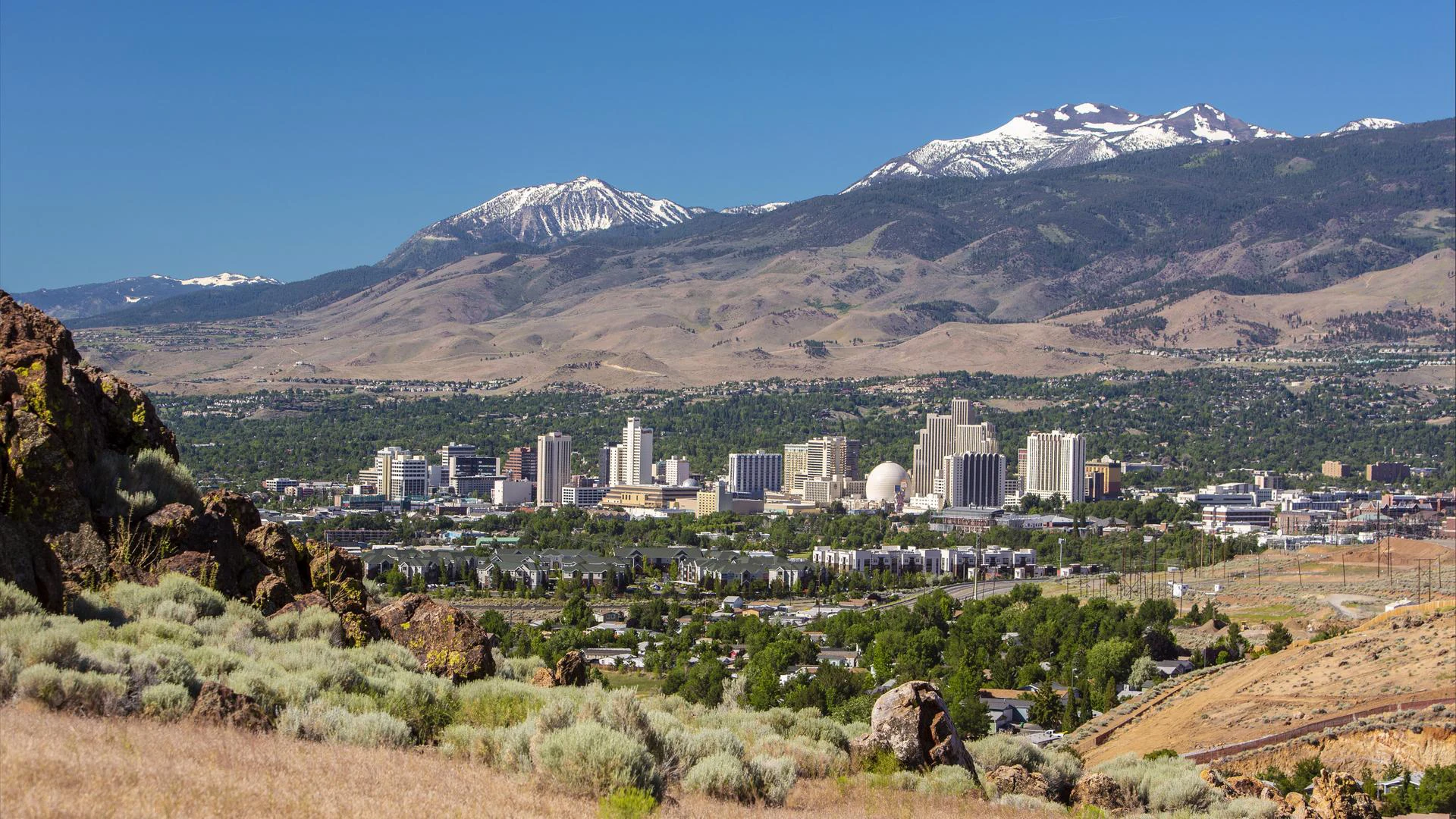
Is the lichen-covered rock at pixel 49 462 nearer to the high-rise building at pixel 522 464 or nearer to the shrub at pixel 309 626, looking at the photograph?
the shrub at pixel 309 626

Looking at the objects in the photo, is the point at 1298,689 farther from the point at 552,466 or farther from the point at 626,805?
the point at 552,466

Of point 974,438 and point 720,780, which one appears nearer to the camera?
point 720,780

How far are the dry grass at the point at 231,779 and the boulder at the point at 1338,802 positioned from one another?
5.69m

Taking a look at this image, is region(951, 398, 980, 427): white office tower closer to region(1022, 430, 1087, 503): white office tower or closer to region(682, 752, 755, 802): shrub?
region(1022, 430, 1087, 503): white office tower

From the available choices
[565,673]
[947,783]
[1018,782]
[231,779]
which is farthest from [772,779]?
[565,673]

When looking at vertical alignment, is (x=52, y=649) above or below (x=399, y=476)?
above

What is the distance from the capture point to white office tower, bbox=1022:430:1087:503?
5438 inches

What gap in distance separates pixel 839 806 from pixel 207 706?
4259 millimetres

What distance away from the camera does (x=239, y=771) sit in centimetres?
962

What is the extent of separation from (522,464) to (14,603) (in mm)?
A: 141293

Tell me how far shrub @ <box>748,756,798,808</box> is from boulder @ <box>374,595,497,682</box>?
10.2 ft

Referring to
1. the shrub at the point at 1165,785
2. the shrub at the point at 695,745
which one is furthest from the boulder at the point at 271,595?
the shrub at the point at 1165,785

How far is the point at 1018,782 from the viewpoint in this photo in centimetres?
1471

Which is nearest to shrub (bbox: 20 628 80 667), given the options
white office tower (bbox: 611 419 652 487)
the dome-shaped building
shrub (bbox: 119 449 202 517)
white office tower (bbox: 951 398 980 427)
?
shrub (bbox: 119 449 202 517)
